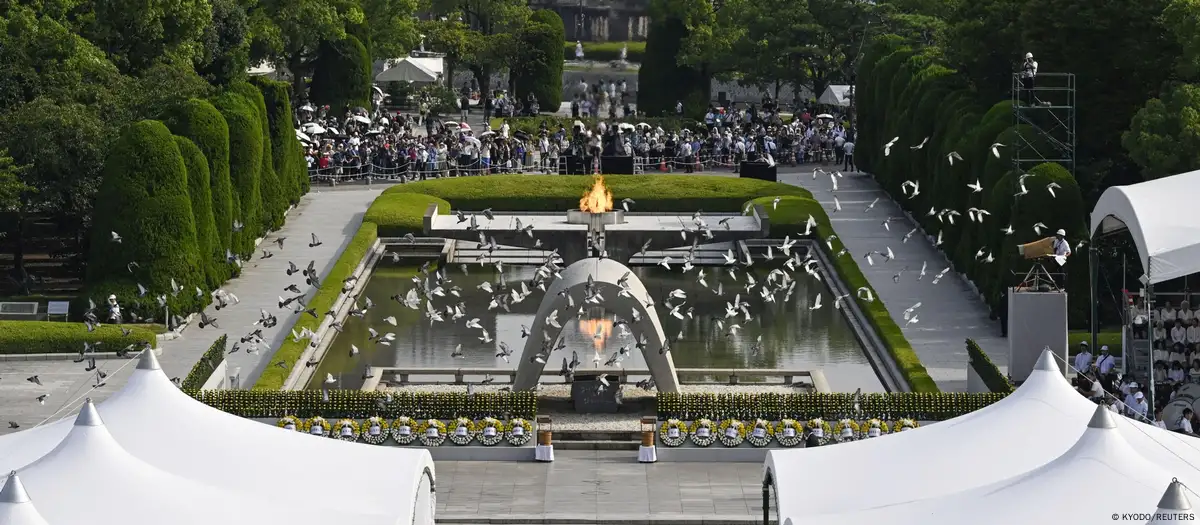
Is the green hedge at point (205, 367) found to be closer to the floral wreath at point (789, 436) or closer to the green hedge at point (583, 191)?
the floral wreath at point (789, 436)

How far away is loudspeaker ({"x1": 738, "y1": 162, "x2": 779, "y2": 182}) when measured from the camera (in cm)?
7125

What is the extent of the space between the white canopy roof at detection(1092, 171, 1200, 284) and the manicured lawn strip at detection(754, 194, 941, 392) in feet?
16.2

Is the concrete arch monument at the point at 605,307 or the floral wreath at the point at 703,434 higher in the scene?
the concrete arch monument at the point at 605,307

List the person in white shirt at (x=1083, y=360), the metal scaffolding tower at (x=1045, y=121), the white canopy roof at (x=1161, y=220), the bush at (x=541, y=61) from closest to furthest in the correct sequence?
the white canopy roof at (x=1161, y=220), the person in white shirt at (x=1083, y=360), the metal scaffolding tower at (x=1045, y=121), the bush at (x=541, y=61)

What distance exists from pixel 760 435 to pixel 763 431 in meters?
0.09

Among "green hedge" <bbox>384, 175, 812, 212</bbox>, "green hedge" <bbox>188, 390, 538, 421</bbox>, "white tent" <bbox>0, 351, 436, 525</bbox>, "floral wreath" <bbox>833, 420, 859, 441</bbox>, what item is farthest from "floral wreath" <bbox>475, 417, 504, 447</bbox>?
"green hedge" <bbox>384, 175, 812, 212</bbox>

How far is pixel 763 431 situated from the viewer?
3791 cm

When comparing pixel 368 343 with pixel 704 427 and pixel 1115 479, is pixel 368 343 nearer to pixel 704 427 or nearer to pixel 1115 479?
pixel 704 427

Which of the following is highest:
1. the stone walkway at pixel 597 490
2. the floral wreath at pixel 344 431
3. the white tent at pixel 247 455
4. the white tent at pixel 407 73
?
the white tent at pixel 247 455

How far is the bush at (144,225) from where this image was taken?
48.4 m

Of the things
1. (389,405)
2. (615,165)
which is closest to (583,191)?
(615,165)

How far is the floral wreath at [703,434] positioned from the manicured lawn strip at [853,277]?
19.6ft

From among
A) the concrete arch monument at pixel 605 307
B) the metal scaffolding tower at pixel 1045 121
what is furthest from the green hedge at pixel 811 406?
the metal scaffolding tower at pixel 1045 121

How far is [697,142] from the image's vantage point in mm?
77562
